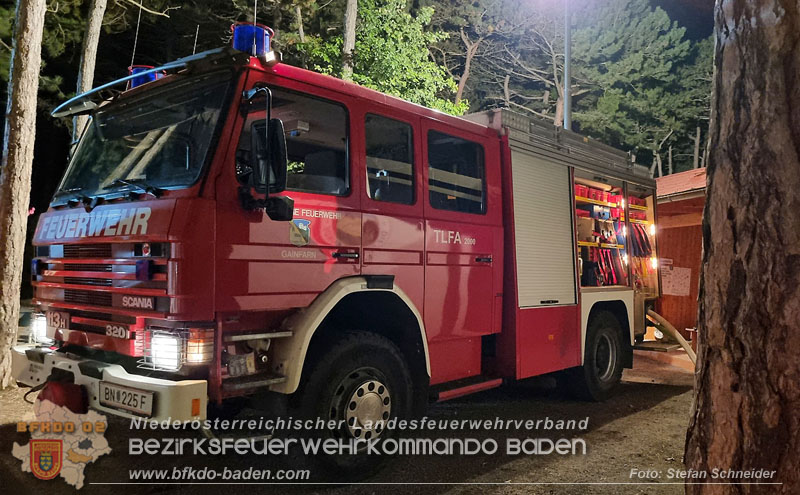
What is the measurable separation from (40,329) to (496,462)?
3.58 metres

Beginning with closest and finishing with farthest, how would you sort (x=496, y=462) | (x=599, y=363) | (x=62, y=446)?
(x=62, y=446)
(x=496, y=462)
(x=599, y=363)

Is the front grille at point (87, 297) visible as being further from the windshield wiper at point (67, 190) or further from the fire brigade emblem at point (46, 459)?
the fire brigade emblem at point (46, 459)

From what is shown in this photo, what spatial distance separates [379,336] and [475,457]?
1.38 m

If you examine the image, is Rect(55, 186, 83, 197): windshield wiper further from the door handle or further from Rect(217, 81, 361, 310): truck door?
the door handle

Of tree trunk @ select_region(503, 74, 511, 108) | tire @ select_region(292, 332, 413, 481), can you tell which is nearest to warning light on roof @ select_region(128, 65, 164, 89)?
tire @ select_region(292, 332, 413, 481)

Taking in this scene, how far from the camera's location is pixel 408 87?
13.6 meters

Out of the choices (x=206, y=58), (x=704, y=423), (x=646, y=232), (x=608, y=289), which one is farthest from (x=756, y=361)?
(x=646, y=232)

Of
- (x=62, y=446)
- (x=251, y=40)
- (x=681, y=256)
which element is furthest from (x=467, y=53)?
(x=62, y=446)

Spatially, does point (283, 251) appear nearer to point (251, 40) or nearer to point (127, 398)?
point (127, 398)

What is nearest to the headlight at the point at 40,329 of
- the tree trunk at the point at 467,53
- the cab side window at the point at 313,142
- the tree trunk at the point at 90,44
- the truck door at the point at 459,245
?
the cab side window at the point at 313,142

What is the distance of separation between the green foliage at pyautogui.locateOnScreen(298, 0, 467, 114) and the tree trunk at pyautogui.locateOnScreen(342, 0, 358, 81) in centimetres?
17

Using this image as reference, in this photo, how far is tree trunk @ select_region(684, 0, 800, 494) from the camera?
7.26ft

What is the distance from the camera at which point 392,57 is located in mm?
13133

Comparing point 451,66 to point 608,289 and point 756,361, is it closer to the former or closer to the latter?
point 608,289
